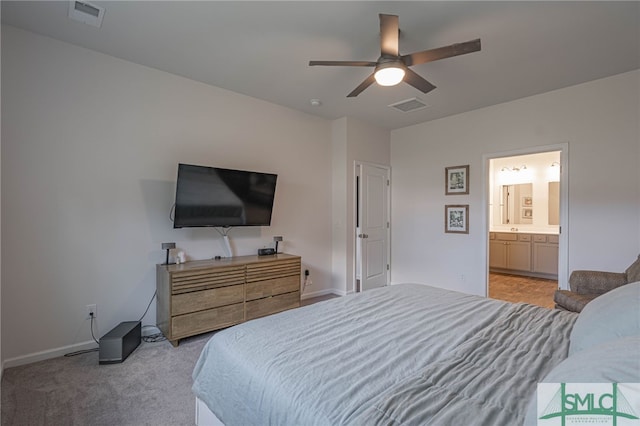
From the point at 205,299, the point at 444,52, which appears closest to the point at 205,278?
the point at 205,299

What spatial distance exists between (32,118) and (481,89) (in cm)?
457

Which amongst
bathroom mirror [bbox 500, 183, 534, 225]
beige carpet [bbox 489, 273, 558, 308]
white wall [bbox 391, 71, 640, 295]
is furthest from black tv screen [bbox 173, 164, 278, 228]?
bathroom mirror [bbox 500, 183, 534, 225]

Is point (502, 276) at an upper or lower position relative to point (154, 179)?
lower

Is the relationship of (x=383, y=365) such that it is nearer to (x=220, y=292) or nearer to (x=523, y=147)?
(x=220, y=292)

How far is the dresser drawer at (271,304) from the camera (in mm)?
3166

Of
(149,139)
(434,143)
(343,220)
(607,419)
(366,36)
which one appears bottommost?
(607,419)

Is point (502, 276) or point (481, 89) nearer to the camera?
point (481, 89)

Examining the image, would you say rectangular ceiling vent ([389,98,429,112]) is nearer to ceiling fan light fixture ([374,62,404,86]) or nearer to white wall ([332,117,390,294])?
white wall ([332,117,390,294])

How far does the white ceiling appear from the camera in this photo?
214 cm

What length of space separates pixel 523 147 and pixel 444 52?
2.53 meters

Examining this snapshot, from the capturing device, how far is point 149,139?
9.83 feet

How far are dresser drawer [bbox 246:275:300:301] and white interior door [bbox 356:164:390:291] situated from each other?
1.43 meters

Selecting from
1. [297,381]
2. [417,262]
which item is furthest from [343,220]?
[297,381]

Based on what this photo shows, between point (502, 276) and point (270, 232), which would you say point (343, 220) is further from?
point (502, 276)
